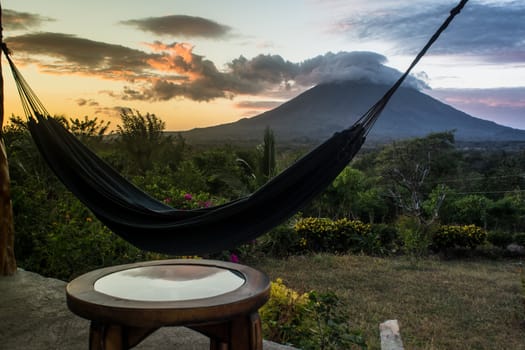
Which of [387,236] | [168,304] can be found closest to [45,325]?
[168,304]

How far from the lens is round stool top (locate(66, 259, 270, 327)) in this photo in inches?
45.2

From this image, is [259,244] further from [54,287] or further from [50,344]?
[50,344]

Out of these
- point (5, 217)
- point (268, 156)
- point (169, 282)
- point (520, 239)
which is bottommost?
point (520, 239)

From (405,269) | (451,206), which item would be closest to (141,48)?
(405,269)

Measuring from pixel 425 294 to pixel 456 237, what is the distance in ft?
6.79

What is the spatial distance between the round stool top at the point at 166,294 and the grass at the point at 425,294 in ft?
5.17

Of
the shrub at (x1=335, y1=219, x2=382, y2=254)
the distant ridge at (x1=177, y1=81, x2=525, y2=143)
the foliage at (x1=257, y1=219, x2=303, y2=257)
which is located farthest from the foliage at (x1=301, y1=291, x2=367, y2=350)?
the distant ridge at (x1=177, y1=81, x2=525, y2=143)

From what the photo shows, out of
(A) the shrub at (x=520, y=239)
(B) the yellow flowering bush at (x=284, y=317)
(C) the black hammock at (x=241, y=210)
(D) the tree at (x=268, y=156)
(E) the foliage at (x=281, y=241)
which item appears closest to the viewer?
(C) the black hammock at (x=241, y=210)

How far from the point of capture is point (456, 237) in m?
5.81

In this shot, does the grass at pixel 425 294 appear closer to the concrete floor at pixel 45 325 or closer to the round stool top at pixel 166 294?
the concrete floor at pixel 45 325

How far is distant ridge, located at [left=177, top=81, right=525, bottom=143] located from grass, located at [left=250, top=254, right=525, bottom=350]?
17532mm

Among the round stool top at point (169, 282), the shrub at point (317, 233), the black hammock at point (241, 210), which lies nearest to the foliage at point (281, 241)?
the shrub at point (317, 233)

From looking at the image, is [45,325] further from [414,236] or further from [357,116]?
[357,116]

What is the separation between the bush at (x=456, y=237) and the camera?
581cm
